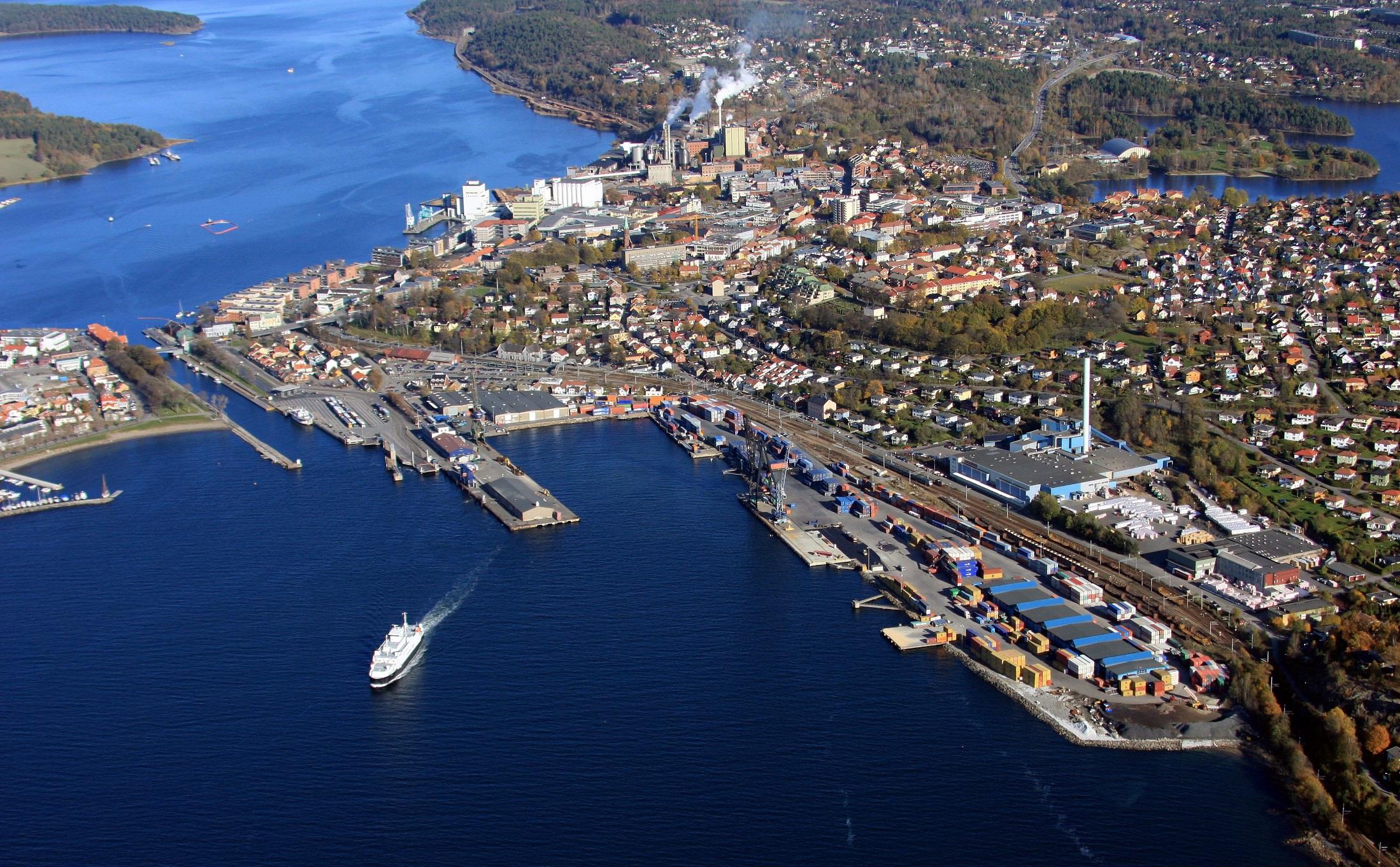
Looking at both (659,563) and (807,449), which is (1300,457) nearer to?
(807,449)

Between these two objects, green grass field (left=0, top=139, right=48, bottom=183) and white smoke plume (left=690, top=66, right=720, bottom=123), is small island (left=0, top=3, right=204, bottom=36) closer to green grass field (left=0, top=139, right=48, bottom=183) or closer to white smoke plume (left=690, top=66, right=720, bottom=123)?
green grass field (left=0, top=139, right=48, bottom=183)

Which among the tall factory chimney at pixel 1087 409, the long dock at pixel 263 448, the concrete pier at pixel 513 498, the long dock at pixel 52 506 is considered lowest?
the long dock at pixel 52 506

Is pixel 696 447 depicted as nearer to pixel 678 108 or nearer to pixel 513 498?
pixel 513 498

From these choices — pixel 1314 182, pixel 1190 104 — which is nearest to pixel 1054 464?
pixel 1314 182

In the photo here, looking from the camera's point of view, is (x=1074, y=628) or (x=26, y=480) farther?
(x=26, y=480)

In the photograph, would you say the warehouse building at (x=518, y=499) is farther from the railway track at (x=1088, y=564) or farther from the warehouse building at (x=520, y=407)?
the railway track at (x=1088, y=564)

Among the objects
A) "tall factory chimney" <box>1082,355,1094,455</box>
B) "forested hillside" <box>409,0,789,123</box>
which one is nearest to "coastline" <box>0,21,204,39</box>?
"forested hillside" <box>409,0,789,123</box>

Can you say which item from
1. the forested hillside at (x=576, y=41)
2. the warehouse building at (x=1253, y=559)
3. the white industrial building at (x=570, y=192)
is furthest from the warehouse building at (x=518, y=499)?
the forested hillside at (x=576, y=41)
